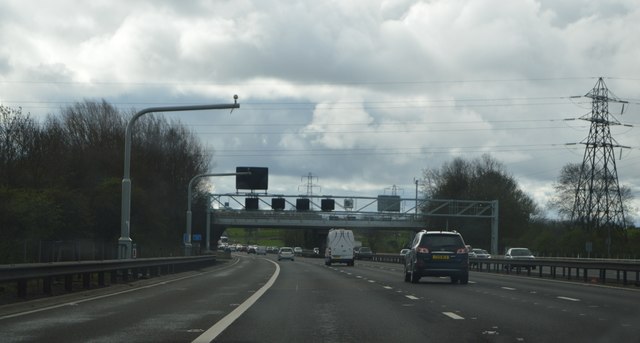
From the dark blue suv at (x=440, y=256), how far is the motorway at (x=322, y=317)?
6004 millimetres

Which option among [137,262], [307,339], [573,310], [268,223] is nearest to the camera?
[307,339]

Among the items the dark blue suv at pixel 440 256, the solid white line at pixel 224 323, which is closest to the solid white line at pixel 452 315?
the solid white line at pixel 224 323

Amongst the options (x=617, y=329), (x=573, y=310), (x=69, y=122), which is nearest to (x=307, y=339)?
(x=617, y=329)

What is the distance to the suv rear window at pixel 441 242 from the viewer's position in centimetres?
2855

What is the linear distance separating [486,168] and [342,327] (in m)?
107

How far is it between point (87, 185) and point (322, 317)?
53.2m

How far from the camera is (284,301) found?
19.2 meters

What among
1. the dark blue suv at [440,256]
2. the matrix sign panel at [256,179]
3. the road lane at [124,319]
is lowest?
the road lane at [124,319]

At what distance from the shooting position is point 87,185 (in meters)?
64.8

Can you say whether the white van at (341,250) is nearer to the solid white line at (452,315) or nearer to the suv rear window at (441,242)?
the suv rear window at (441,242)

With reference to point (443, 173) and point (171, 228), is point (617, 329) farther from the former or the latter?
point (443, 173)

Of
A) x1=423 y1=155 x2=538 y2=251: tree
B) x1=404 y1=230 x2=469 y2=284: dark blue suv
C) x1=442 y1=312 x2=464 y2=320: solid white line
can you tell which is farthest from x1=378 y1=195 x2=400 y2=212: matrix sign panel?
x1=442 y1=312 x2=464 y2=320: solid white line

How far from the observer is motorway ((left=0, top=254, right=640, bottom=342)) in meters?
11.8

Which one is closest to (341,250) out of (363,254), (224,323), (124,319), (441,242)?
(441,242)
